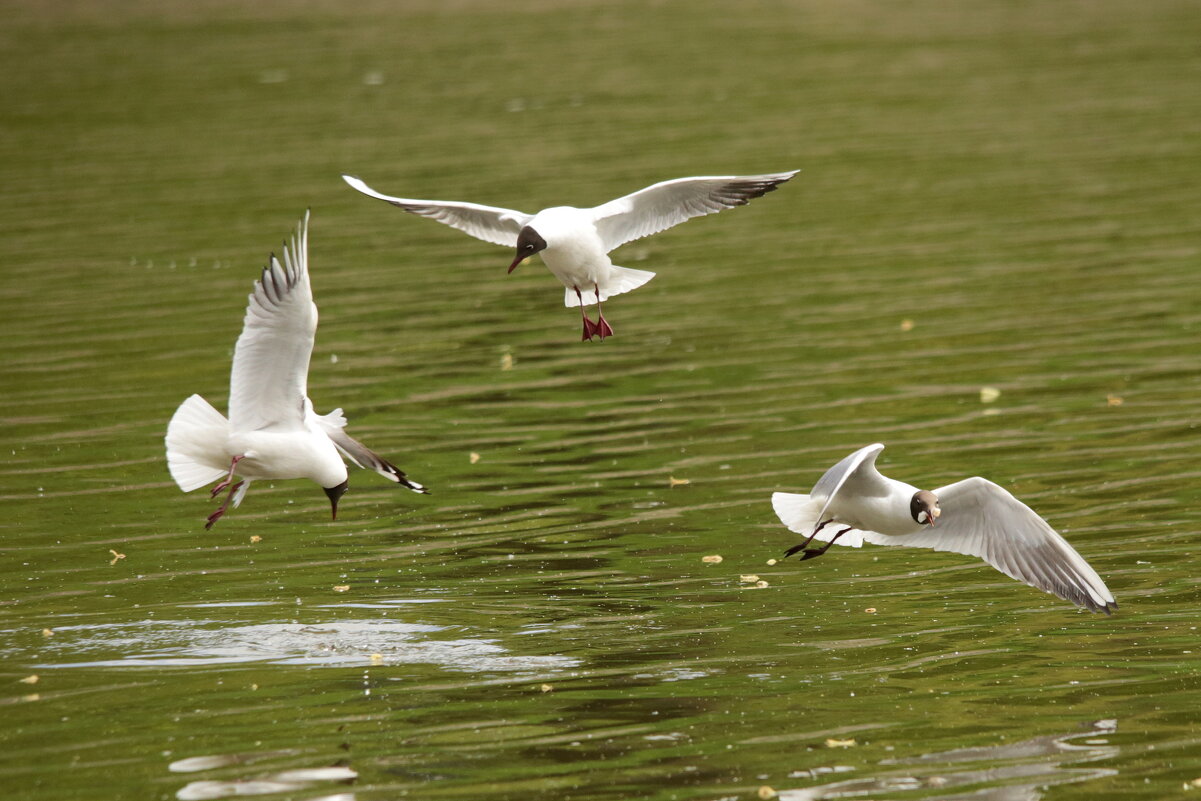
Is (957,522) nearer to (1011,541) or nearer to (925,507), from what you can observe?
(1011,541)

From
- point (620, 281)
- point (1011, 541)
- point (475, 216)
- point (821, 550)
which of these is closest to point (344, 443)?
point (475, 216)

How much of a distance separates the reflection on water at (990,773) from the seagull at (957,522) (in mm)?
1417

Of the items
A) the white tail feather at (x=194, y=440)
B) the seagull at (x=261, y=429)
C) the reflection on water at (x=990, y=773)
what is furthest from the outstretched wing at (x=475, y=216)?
the reflection on water at (x=990, y=773)

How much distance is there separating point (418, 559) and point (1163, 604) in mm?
4500

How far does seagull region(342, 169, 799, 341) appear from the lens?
11.3 meters

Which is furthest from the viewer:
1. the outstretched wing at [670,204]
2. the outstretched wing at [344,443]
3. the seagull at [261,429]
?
the outstretched wing at [670,204]

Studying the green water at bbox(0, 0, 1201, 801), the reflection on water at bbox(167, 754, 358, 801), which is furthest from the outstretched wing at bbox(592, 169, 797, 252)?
the reflection on water at bbox(167, 754, 358, 801)

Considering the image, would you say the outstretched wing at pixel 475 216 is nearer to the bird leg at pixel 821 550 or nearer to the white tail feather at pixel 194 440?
the white tail feather at pixel 194 440

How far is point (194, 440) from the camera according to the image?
32.8 ft

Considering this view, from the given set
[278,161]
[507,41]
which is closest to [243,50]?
[507,41]

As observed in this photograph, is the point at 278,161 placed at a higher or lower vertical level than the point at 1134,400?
higher

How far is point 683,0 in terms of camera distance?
41.2 metres

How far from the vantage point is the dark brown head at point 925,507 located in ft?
31.0

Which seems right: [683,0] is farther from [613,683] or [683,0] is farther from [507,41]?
[613,683]
